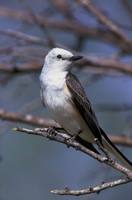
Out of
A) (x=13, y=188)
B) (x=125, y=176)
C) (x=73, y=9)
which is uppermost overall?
(x=73, y=9)

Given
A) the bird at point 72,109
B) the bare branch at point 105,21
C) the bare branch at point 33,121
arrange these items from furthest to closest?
1. the bare branch at point 105,21
2. the bare branch at point 33,121
3. the bird at point 72,109

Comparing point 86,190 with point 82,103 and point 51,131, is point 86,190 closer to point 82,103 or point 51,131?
point 51,131

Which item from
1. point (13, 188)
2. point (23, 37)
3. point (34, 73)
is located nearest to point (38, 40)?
point (23, 37)

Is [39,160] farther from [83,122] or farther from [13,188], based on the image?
[83,122]

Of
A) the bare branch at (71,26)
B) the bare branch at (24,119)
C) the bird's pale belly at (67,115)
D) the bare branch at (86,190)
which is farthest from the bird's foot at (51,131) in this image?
the bare branch at (71,26)

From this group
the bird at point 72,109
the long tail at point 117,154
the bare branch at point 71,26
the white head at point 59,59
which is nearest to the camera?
the long tail at point 117,154

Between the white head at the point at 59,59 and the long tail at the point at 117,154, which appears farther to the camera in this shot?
the white head at the point at 59,59

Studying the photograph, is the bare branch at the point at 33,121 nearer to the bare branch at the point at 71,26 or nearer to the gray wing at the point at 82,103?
the gray wing at the point at 82,103

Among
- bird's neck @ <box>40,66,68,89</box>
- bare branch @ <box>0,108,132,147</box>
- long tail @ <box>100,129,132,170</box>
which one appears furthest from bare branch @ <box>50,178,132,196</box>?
bare branch @ <box>0,108,132,147</box>
